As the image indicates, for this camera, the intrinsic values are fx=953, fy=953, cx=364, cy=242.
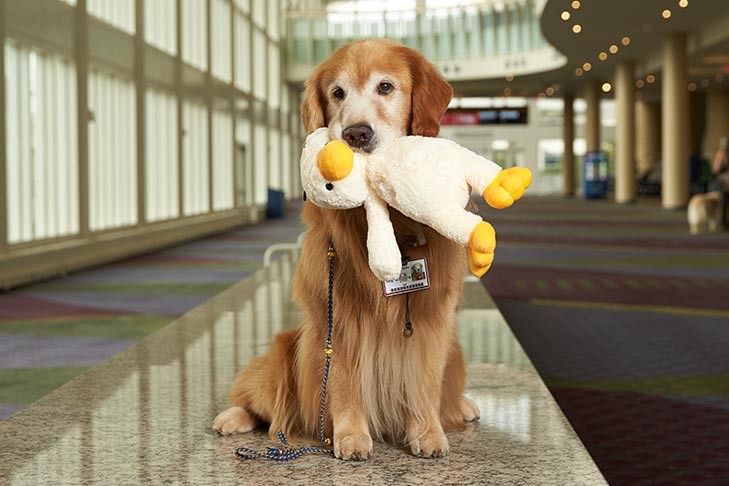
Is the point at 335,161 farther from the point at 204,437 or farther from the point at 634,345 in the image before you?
the point at 634,345

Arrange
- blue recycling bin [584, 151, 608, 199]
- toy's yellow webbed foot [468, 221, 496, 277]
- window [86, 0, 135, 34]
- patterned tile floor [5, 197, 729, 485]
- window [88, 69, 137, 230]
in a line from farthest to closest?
blue recycling bin [584, 151, 608, 199] → window [86, 0, 135, 34] → window [88, 69, 137, 230] → patterned tile floor [5, 197, 729, 485] → toy's yellow webbed foot [468, 221, 496, 277]

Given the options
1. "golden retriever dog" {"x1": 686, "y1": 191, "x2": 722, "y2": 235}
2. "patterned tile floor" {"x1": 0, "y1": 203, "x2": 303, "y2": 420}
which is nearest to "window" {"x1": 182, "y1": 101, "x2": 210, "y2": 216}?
"patterned tile floor" {"x1": 0, "y1": 203, "x2": 303, "y2": 420}

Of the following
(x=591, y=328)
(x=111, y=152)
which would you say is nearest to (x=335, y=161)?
(x=591, y=328)

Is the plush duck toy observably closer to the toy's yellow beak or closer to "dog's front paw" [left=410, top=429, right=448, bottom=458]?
the toy's yellow beak

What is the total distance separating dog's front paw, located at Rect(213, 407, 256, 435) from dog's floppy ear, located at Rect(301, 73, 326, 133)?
4.10 ft

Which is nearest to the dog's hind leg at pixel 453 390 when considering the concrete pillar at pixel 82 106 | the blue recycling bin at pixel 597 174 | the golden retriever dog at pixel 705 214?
the concrete pillar at pixel 82 106

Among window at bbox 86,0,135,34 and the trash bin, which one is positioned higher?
window at bbox 86,0,135,34

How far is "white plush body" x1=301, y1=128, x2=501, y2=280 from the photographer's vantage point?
2.80m

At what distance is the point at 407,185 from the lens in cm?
282

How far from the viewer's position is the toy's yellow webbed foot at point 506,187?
2752 mm

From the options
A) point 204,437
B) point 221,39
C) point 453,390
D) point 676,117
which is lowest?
point 204,437

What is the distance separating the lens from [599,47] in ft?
119

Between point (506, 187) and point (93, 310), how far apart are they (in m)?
8.13

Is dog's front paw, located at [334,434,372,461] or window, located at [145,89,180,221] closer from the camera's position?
dog's front paw, located at [334,434,372,461]
